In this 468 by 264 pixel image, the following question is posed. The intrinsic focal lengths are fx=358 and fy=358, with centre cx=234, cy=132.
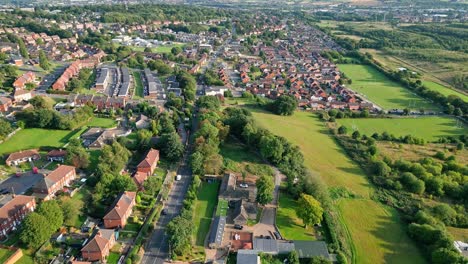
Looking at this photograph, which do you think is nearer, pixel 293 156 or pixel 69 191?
pixel 69 191

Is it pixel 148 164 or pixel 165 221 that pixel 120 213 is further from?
pixel 148 164

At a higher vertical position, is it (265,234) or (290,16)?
(290,16)

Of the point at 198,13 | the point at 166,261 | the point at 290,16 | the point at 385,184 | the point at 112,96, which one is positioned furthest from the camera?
the point at 290,16

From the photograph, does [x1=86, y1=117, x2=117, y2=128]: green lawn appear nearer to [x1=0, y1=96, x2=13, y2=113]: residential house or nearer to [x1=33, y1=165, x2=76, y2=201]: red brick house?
[x1=0, y1=96, x2=13, y2=113]: residential house

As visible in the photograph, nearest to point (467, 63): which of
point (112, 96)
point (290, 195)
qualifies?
point (290, 195)

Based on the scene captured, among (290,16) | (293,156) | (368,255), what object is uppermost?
(290,16)

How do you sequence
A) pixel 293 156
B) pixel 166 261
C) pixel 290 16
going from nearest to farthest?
pixel 166 261
pixel 293 156
pixel 290 16

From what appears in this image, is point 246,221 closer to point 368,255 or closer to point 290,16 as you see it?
point 368,255
